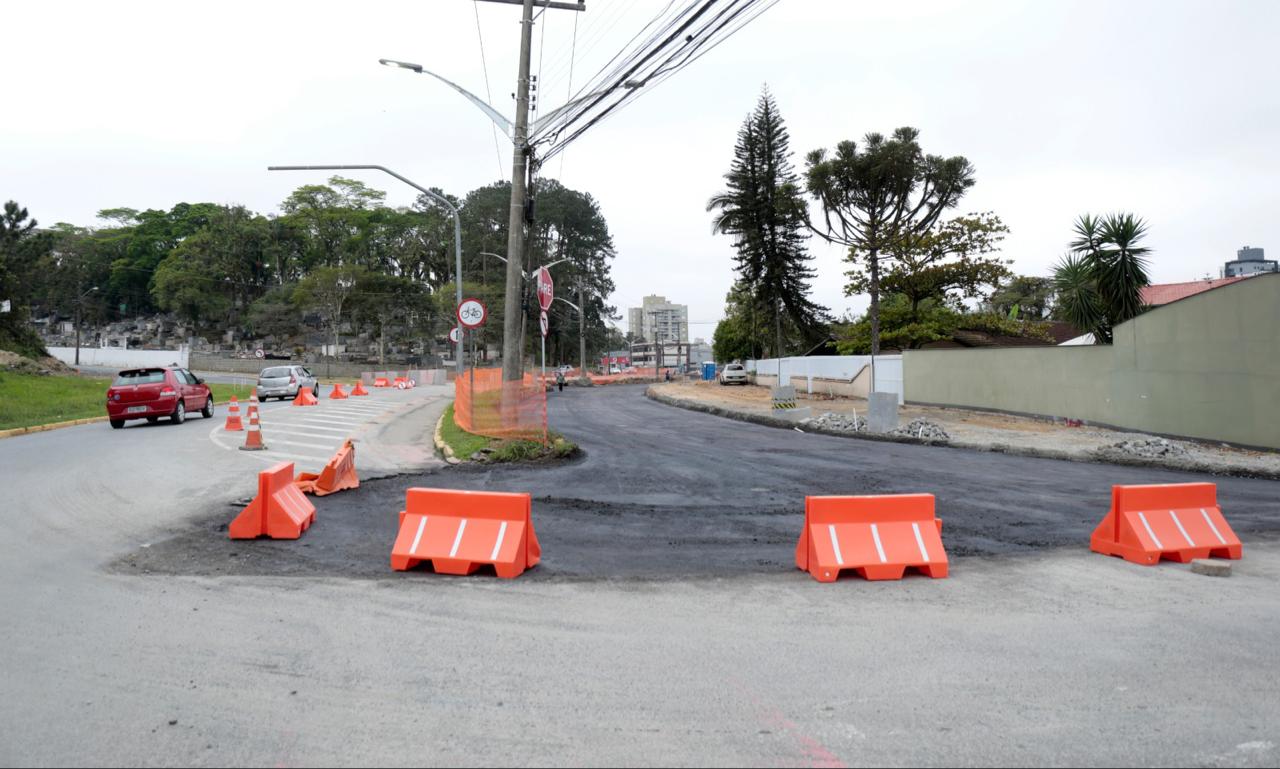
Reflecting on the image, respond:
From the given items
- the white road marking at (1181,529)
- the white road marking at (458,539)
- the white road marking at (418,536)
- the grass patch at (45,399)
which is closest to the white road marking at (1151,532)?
the white road marking at (1181,529)

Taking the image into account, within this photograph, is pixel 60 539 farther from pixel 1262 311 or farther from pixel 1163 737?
pixel 1262 311

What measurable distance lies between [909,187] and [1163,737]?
134 feet

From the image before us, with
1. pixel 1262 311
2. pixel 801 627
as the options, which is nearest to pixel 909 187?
pixel 1262 311

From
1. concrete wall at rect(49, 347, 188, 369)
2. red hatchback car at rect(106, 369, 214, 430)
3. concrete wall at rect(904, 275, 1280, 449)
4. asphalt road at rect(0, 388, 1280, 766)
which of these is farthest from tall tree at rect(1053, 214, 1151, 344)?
concrete wall at rect(49, 347, 188, 369)

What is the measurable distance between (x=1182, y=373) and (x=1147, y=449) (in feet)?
12.1

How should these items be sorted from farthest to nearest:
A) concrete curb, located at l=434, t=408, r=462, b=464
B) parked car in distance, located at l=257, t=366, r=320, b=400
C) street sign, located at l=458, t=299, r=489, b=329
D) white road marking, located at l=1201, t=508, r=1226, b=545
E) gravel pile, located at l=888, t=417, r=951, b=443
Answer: parked car in distance, located at l=257, t=366, r=320, b=400 → gravel pile, located at l=888, t=417, r=951, b=443 → street sign, located at l=458, t=299, r=489, b=329 → concrete curb, located at l=434, t=408, r=462, b=464 → white road marking, located at l=1201, t=508, r=1226, b=545

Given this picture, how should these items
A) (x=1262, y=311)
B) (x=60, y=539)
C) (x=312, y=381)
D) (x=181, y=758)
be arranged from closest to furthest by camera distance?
(x=181, y=758) → (x=60, y=539) → (x=1262, y=311) → (x=312, y=381)

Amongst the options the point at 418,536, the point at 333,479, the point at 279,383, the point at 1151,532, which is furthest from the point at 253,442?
the point at 279,383

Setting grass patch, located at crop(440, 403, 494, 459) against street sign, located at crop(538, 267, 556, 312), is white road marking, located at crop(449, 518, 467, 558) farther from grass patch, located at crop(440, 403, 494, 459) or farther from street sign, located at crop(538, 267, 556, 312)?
street sign, located at crop(538, 267, 556, 312)

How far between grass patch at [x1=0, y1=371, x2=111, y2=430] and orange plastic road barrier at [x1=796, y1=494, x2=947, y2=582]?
21397 mm

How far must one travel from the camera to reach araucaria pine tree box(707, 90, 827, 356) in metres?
57.8

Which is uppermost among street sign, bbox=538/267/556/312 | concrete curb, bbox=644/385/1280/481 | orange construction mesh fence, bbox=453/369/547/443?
street sign, bbox=538/267/556/312

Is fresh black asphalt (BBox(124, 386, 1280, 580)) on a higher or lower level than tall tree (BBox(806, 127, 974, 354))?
lower

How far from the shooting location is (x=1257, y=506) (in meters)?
10.6
